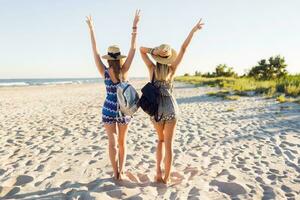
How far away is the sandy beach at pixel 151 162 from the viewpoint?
455 centimetres

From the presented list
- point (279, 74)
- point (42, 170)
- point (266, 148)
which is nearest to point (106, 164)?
point (42, 170)

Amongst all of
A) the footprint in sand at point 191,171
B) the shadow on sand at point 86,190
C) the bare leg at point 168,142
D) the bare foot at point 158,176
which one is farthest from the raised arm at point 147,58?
the footprint in sand at point 191,171

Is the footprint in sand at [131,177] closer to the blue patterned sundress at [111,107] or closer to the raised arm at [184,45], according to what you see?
the blue patterned sundress at [111,107]

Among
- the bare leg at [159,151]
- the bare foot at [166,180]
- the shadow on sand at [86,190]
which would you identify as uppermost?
the bare leg at [159,151]

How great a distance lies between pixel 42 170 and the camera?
552cm

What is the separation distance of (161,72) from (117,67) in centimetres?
53

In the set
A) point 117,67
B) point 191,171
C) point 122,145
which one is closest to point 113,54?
point 117,67

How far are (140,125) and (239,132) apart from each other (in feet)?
8.85

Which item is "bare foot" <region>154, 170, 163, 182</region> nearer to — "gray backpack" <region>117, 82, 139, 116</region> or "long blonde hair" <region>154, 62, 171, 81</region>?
"gray backpack" <region>117, 82, 139, 116</region>

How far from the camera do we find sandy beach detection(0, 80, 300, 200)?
455cm

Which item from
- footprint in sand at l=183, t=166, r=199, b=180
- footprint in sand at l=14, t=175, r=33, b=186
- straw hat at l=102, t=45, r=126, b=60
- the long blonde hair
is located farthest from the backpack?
footprint in sand at l=14, t=175, r=33, b=186

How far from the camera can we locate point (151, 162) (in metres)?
6.00

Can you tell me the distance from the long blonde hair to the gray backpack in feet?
1.19

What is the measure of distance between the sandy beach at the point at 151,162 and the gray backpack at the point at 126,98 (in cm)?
98
